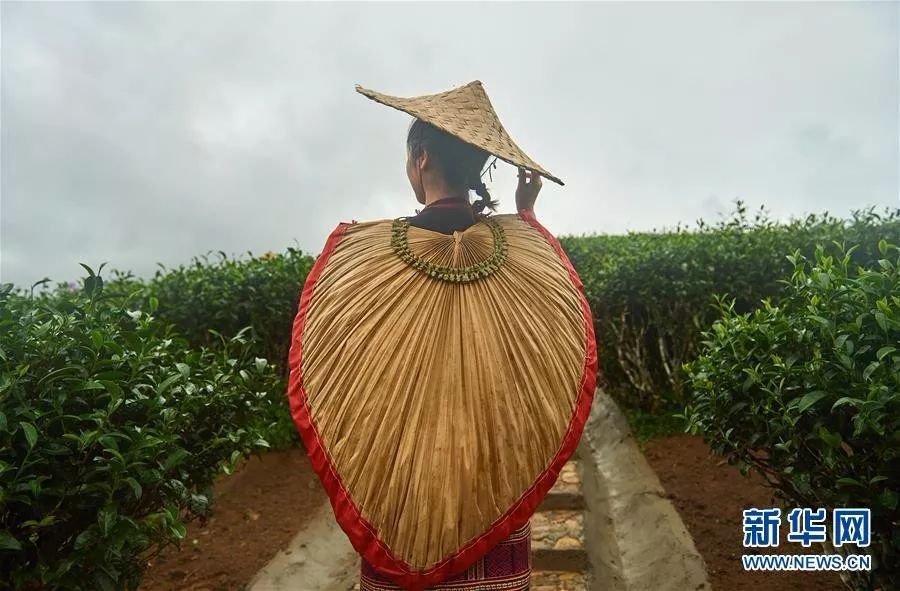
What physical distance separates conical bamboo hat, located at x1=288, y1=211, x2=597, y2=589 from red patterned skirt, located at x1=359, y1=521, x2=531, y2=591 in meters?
0.11

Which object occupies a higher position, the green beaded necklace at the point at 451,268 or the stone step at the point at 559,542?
the green beaded necklace at the point at 451,268

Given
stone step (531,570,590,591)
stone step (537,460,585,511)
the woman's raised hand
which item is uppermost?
the woman's raised hand

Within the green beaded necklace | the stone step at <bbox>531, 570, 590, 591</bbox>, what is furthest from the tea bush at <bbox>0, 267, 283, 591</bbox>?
the stone step at <bbox>531, 570, 590, 591</bbox>

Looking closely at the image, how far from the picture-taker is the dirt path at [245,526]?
3074 mm

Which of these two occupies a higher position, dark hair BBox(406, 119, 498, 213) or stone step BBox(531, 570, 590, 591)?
dark hair BBox(406, 119, 498, 213)

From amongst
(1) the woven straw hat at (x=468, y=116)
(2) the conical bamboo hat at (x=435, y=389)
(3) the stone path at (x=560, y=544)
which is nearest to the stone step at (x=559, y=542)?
(3) the stone path at (x=560, y=544)

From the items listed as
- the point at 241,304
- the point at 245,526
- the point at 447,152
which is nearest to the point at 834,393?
the point at 447,152

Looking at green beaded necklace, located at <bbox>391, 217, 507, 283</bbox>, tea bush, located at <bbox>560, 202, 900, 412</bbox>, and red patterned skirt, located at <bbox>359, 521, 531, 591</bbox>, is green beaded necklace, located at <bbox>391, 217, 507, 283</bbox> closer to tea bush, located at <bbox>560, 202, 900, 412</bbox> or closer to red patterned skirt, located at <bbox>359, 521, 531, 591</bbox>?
red patterned skirt, located at <bbox>359, 521, 531, 591</bbox>

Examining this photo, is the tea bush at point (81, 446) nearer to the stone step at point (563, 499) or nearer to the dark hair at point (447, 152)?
the dark hair at point (447, 152)

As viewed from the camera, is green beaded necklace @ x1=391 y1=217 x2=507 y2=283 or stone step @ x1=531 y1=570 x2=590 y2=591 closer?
green beaded necklace @ x1=391 y1=217 x2=507 y2=283

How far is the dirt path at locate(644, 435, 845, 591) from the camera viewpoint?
2736 mm

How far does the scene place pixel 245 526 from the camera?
12.1ft

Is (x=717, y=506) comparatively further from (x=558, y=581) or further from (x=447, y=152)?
(x=447, y=152)

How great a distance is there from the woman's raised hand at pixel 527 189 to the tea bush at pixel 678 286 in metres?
2.68
